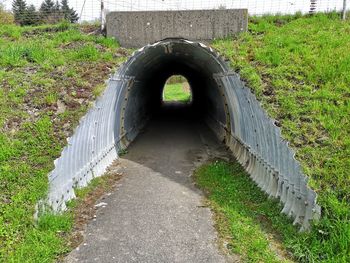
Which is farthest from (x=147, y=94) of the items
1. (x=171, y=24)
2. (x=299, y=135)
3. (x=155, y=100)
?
(x=299, y=135)

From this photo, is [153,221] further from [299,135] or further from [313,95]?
[313,95]

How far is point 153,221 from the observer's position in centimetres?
656

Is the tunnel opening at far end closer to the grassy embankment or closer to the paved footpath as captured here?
the grassy embankment

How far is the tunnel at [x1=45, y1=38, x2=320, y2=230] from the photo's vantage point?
21.3 feet

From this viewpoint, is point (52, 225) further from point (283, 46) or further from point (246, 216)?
point (283, 46)

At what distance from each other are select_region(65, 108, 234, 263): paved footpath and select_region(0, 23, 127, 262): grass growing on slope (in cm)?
64

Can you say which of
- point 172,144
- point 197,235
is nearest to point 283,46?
point 172,144

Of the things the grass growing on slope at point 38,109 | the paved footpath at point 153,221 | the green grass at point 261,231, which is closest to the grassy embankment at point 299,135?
the green grass at point 261,231

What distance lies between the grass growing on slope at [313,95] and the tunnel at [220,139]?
0.25 meters

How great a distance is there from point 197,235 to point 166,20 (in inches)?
326

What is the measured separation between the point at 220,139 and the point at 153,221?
7361 mm

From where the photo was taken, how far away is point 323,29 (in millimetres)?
12094

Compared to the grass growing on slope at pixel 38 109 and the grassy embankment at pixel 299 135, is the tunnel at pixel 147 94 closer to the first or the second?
the grassy embankment at pixel 299 135

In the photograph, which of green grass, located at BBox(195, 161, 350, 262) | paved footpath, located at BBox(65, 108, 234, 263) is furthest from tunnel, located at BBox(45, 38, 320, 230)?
paved footpath, located at BBox(65, 108, 234, 263)
